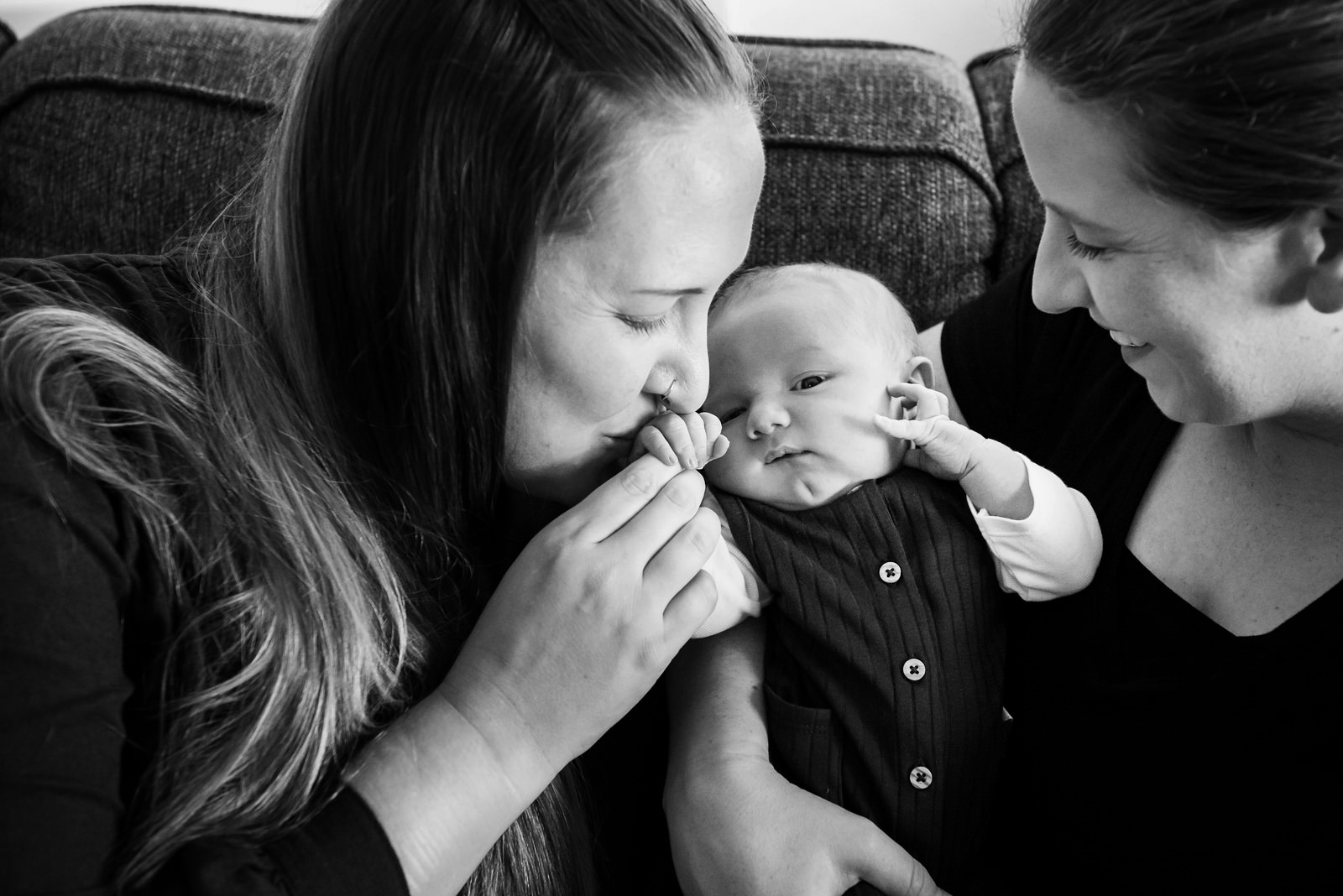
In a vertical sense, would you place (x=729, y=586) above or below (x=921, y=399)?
below

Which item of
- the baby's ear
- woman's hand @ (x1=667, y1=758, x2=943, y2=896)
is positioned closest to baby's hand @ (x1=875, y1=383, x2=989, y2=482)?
the baby's ear

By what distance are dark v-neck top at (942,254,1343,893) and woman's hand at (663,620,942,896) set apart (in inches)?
6.4

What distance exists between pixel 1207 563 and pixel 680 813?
0.53 meters

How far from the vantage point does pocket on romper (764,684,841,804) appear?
3.69ft

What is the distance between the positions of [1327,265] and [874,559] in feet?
1.63

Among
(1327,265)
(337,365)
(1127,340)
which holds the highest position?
(1327,265)

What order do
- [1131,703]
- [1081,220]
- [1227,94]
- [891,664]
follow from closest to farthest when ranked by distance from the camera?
[1227,94] < [1081,220] < [1131,703] < [891,664]

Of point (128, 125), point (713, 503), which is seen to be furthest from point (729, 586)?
point (128, 125)

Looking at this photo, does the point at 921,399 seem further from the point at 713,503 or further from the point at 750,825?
the point at 750,825

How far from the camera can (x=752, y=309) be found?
1.24 meters

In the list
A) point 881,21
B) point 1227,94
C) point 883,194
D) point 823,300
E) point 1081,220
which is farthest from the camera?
point 881,21

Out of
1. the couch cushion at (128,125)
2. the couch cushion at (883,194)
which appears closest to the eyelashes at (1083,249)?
the couch cushion at (883,194)

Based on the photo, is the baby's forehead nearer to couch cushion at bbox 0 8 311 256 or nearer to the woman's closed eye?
the woman's closed eye

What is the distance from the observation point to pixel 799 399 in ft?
3.88
